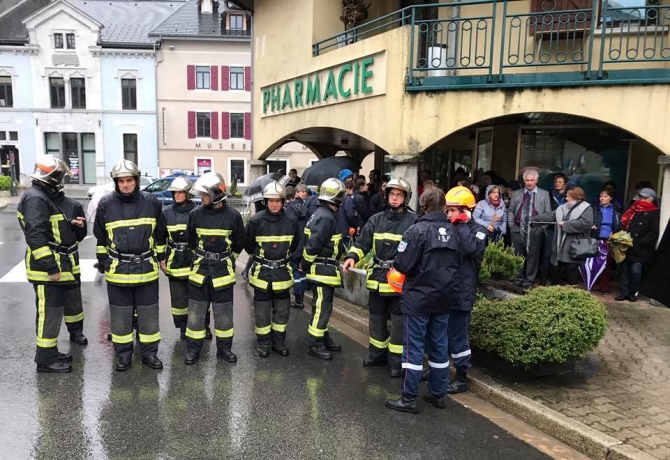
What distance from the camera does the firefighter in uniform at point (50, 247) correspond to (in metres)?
4.96

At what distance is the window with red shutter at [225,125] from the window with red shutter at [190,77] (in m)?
2.66

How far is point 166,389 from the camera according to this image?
15.9ft

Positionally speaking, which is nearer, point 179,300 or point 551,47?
point 179,300

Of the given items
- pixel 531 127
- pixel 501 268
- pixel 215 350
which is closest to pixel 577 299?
pixel 501 268

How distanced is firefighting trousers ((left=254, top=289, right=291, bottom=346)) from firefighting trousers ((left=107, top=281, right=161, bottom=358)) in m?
1.06

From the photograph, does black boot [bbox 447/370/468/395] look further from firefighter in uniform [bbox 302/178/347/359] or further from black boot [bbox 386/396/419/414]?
firefighter in uniform [bbox 302/178/347/359]

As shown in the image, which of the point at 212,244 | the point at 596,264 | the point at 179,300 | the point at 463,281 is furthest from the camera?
the point at 596,264

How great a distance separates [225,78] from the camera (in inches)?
1348

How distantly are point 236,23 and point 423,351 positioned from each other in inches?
1345

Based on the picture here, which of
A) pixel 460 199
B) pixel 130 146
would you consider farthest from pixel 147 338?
pixel 130 146

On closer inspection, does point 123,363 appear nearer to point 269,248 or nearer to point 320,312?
point 269,248

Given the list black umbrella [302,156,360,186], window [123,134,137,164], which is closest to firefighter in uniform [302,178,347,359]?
black umbrella [302,156,360,186]

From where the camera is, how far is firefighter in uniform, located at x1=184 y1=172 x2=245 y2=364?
17.9 feet

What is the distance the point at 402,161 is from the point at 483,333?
149 inches
